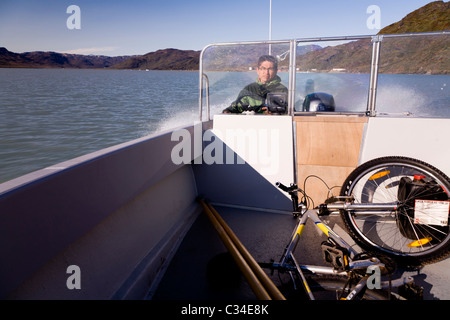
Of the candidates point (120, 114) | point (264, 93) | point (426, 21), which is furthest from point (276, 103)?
point (426, 21)

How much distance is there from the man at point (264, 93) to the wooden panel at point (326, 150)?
1.10 ft

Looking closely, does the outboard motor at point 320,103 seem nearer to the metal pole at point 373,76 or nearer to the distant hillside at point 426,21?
the metal pole at point 373,76

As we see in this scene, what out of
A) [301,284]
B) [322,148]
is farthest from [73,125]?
[301,284]

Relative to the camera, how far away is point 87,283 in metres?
1.55

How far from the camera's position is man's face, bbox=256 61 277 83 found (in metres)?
3.29

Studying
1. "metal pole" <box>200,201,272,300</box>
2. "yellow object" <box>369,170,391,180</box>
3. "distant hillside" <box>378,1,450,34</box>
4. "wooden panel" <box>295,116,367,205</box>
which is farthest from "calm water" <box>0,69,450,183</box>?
"distant hillside" <box>378,1,450,34</box>

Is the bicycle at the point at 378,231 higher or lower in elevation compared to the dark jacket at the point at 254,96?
lower

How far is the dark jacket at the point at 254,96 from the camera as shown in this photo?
328 centimetres

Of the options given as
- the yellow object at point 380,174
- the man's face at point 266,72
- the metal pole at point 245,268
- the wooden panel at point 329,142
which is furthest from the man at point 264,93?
the metal pole at point 245,268

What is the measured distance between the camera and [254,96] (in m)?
3.40

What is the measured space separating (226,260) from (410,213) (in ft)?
4.63

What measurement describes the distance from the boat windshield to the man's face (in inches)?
2.0

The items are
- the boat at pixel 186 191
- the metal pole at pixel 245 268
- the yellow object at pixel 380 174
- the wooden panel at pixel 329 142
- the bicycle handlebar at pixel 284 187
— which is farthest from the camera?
the wooden panel at pixel 329 142
